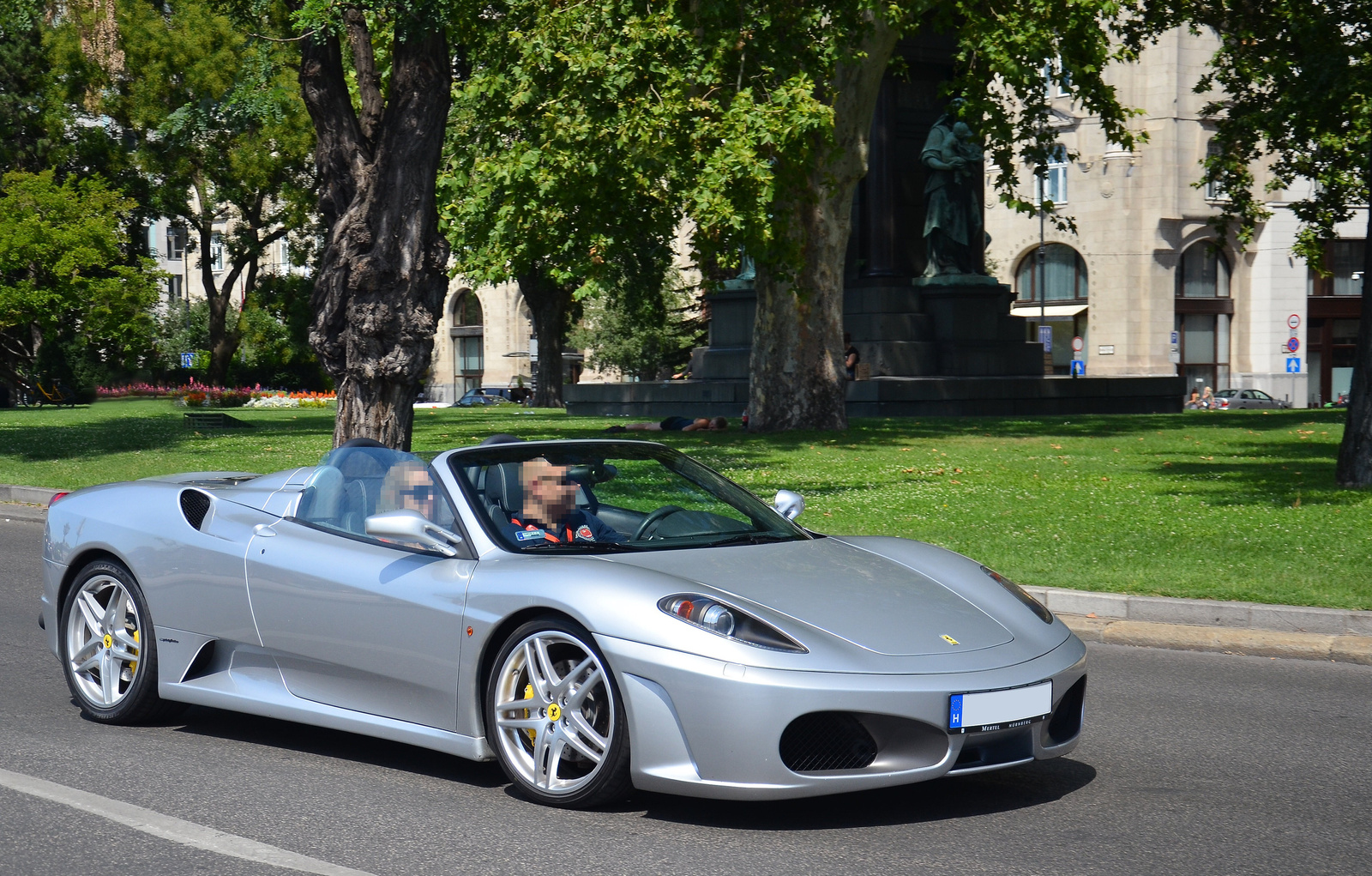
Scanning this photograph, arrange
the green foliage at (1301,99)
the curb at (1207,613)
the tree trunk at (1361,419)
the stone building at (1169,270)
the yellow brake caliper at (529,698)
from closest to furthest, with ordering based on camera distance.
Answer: the yellow brake caliper at (529,698) < the curb at (1207,613) < the tree trunk at (1361,419) < the green foliage at (1301,99) < the stone building at (1169,270)

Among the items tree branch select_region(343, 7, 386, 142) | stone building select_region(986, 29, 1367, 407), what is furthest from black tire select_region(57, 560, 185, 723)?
stone building select_region(986, 29, 1367, 407)

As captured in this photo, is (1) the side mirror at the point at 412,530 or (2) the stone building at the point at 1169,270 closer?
(1) the side mirror at the point at 412,530

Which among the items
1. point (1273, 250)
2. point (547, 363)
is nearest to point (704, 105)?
point (547, 363)

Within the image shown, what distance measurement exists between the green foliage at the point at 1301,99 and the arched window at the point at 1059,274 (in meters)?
37.5

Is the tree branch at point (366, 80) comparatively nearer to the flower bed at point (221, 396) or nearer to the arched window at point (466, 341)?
the flower bed at point (221, 396)

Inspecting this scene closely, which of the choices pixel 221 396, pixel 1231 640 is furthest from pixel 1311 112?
pixel 221 396

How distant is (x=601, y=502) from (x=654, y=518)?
0.23 metres

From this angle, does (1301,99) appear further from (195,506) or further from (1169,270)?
(1169,270)

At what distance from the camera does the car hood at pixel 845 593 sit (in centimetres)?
462

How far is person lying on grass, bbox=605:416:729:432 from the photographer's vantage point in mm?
24547

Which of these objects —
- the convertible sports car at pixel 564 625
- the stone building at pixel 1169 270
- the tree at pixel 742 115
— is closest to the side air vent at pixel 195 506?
the convertible sports car at pixel 564 625

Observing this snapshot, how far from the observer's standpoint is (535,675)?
4777 millimetres

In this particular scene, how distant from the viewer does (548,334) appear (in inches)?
1972

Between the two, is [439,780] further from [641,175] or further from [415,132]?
[641,175]
